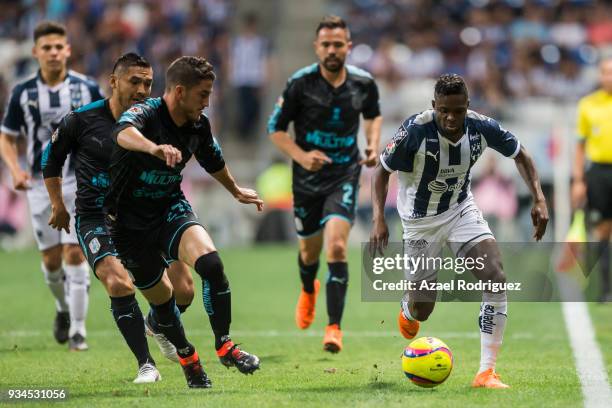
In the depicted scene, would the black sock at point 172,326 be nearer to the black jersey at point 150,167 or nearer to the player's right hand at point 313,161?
the black jersey at point 150,167

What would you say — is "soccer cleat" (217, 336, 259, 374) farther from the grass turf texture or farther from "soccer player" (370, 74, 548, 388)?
"soccer player" (370, 74, 548, 388)

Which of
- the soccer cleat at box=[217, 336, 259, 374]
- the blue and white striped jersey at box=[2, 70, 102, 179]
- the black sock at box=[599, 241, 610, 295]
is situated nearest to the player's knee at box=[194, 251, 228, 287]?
the soccer cleat at box=[217, 336, 259, 374]

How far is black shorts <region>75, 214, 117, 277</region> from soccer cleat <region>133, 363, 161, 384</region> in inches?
31.0

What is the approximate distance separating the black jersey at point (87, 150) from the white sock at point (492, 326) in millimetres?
2935

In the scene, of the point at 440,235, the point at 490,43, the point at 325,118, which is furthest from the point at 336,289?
the point at 490,43

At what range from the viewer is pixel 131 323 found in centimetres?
792

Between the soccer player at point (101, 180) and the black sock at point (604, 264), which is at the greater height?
the soccer player at point (101, 180)

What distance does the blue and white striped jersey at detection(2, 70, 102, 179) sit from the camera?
403 inches

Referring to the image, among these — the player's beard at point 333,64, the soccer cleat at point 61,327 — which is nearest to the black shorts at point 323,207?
the player's beard at point 333,64

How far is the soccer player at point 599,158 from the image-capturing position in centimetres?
1311

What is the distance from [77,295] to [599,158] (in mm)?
6431

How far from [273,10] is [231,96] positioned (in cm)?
237

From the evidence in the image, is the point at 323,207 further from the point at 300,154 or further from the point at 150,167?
the point at 150,167

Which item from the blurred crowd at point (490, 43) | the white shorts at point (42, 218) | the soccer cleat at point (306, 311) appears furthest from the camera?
the blurred crowd at point (490, 43)
